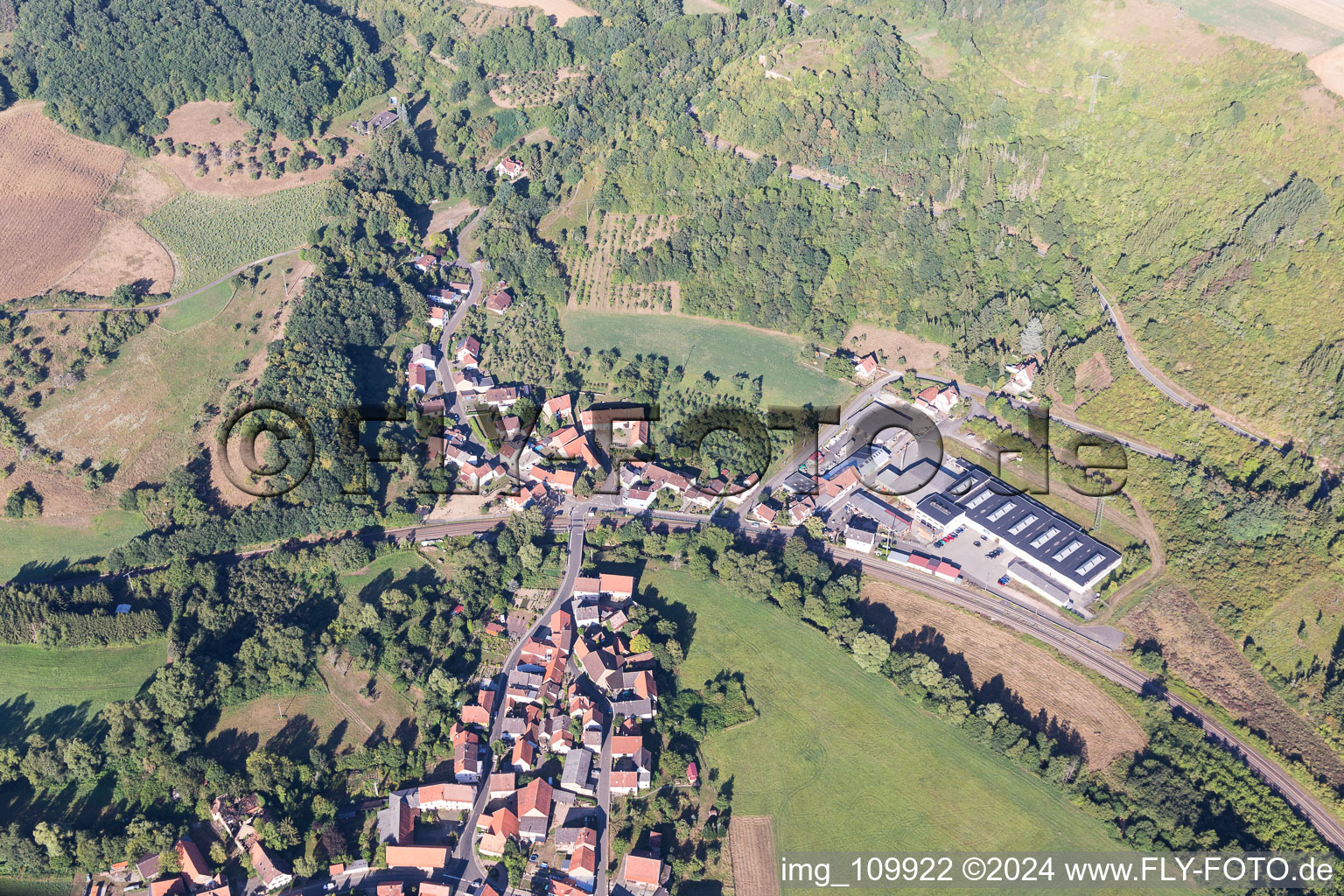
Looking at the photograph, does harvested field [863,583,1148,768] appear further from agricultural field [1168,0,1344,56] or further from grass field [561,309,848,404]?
agricultural field [1168,0,1344,56]

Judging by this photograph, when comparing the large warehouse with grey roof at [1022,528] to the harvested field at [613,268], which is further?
the harvested field at [613,268]

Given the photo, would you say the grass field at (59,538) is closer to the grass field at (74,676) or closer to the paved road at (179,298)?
the grass field at (74,676)

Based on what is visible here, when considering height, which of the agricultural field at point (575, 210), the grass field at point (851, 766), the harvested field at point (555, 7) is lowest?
the grass field at point (851, 766)

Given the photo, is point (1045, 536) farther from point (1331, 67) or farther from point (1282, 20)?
point (1282, 20)

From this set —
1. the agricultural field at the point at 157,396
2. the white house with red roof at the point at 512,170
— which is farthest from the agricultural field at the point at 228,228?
the white house with red roof at the point at 512,170

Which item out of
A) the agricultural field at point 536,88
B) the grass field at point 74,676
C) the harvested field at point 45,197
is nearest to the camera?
the grass field at point 74,676

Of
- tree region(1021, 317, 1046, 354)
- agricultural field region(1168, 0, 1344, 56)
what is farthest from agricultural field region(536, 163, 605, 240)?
agricultural field region(1168, 0, 1344, 56)

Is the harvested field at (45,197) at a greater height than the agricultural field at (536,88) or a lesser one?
lesser

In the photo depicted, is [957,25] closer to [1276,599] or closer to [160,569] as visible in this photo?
[1276,599]

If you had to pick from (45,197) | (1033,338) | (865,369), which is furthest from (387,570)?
(45,197)
